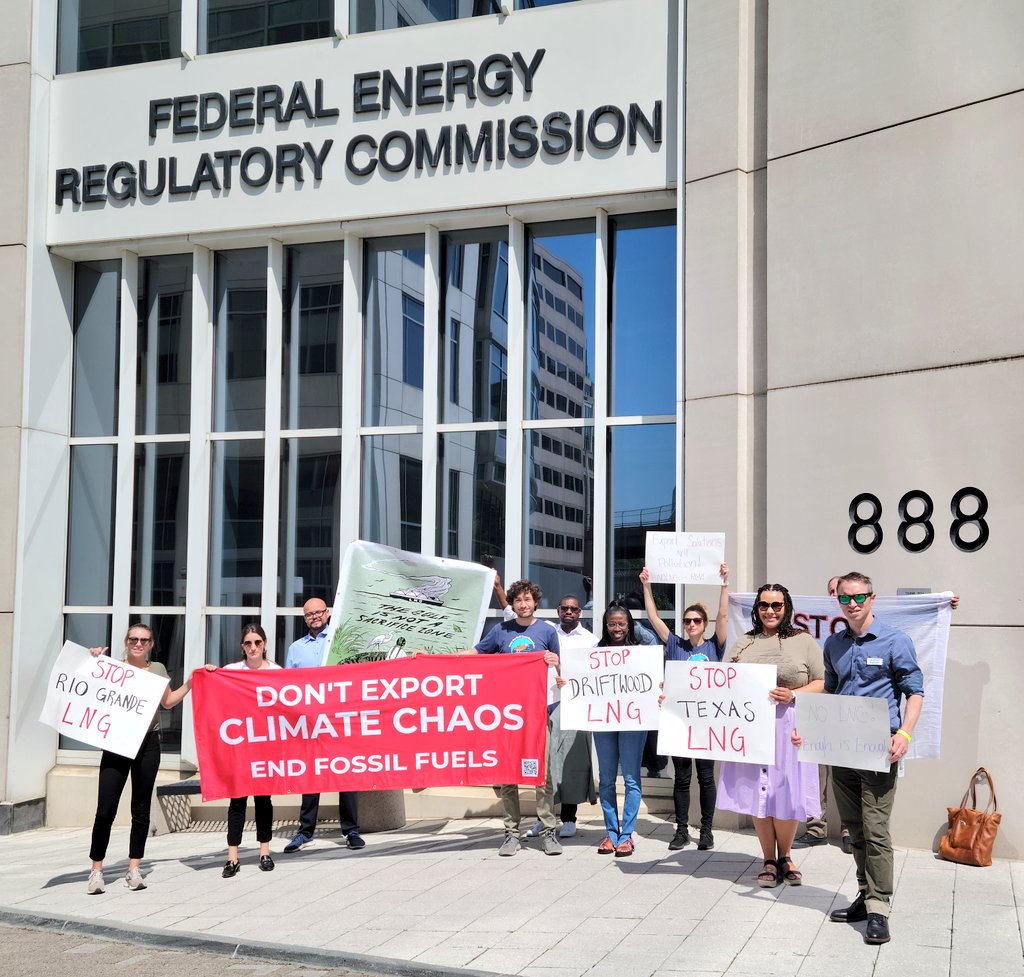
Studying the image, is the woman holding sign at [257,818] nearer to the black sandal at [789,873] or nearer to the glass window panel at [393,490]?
the glass window panel at [393,490]

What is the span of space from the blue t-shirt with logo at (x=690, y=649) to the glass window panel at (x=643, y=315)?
9.71ft

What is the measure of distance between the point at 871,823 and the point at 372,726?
3.92m

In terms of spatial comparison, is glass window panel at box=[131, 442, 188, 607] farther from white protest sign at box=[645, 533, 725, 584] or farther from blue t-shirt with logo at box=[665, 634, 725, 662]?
blue t-shirt with logo at box=[665, 634, 725, 662]

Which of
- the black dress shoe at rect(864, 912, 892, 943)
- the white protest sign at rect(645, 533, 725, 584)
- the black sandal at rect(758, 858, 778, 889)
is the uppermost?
the white protest sign at rect(645, 533, 725, 584)

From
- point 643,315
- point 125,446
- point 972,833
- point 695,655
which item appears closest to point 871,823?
point 972,833

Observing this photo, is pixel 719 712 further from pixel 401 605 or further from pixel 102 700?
pixel 102 700

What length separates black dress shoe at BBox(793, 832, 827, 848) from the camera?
31.3ft

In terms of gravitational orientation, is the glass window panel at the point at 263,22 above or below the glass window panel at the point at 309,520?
above

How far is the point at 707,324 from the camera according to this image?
11086 millimetres

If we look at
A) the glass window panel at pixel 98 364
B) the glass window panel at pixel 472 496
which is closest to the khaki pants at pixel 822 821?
the glass window panel at pixel 472 496

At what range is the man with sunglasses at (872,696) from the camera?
6.89 metres

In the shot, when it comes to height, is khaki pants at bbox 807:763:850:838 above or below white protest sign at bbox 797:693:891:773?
below

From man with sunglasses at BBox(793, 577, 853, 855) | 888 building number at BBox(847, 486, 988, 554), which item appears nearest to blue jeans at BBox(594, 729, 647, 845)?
man with sunglasses at BBox(793, 577, 853, 855)

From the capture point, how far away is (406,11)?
12820 mm
